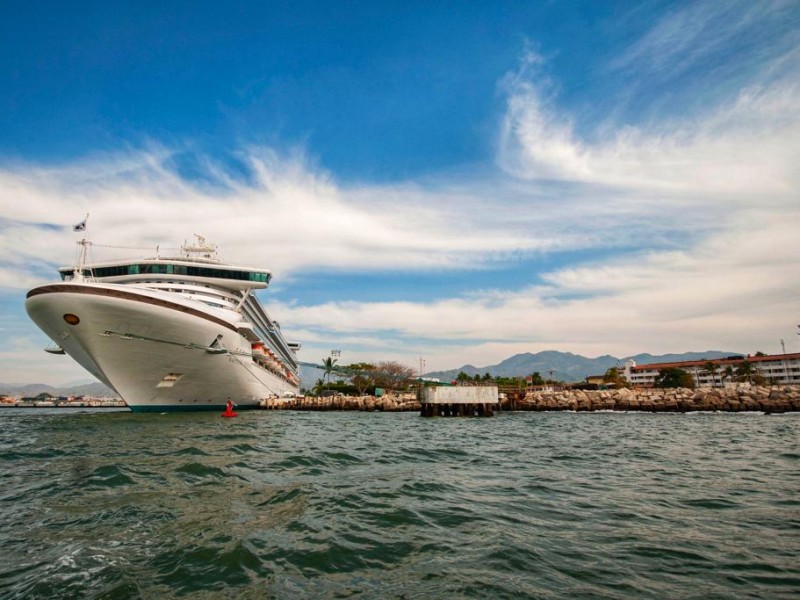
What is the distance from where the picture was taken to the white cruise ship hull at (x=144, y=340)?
23000mm

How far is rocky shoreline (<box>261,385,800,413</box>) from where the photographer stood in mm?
45031

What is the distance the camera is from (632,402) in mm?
50344

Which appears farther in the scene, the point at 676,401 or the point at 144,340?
the point at 676,401

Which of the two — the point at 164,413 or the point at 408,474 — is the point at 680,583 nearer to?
the point at 408,474

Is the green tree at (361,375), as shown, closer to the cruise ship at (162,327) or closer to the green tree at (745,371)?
the cruise ship at (162,327)

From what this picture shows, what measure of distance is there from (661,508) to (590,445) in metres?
9.92

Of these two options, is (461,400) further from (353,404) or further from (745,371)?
(745,371)

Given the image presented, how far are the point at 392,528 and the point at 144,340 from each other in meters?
24.1

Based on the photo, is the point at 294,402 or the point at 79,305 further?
the point at 294,402

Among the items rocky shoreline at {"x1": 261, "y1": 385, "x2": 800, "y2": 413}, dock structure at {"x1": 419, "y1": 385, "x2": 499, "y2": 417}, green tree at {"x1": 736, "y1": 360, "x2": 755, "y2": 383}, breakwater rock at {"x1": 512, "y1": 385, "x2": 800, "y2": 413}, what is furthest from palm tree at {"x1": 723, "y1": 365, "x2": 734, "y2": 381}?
dock structure at {"x1": 419, "y1": 385, "x2": 499, "y2": 417}

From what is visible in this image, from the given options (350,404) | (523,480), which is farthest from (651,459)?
(350,404)

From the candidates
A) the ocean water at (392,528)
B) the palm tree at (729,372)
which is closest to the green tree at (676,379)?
the palm tree at (729,372)

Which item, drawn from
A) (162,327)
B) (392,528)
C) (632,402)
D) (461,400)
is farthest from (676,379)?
(392,528)

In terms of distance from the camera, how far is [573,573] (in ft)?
14.3
